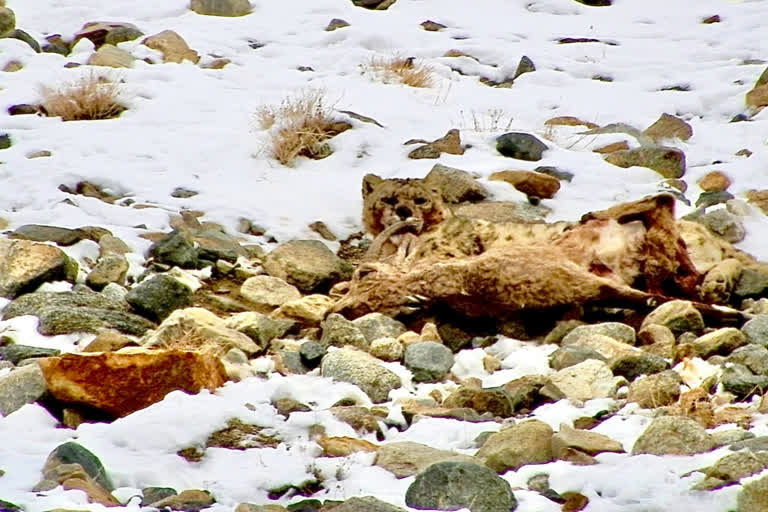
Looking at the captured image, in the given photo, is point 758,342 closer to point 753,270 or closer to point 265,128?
point 753,270

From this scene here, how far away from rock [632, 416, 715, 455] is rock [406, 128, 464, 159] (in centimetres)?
621

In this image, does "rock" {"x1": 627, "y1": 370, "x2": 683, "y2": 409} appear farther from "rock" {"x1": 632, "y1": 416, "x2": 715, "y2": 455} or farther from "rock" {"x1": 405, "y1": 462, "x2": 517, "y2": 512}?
"rock" {"x1": 405, "y1": 462, "x2": 517, "y2": 512}

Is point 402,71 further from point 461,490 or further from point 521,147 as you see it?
point 461,490

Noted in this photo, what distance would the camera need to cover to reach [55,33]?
13992 mm

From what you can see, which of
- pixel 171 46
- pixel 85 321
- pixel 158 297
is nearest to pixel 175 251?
pixel 158 297

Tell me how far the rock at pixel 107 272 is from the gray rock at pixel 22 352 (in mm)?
1394

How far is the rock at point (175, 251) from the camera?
27.0 ft

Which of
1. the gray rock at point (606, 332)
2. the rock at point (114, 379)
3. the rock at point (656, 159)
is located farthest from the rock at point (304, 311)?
the rock at point (656, 159)

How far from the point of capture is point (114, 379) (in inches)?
209

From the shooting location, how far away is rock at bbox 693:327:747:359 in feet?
20.1

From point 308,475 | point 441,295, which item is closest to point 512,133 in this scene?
point 441,295

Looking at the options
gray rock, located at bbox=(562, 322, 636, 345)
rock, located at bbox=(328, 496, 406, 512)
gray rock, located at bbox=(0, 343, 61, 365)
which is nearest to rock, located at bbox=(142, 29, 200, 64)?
gray rock, located at bbox=(0, 343, 61, 365)

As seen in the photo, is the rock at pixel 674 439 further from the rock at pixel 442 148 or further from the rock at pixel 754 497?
the rock at pixel 442 148

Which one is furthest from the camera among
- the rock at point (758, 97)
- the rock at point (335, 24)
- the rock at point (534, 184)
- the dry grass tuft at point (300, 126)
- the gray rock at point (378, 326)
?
the rock at point (335, 24)
